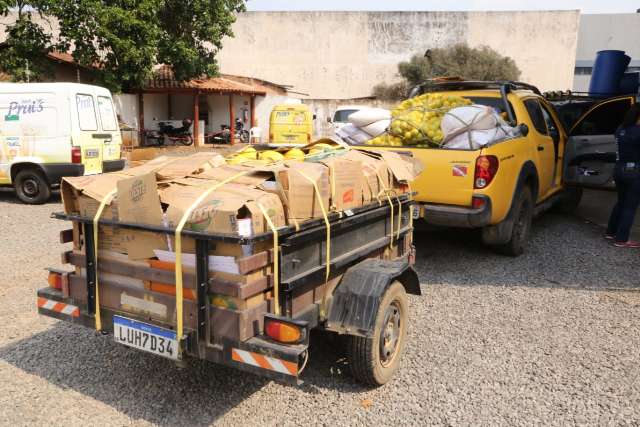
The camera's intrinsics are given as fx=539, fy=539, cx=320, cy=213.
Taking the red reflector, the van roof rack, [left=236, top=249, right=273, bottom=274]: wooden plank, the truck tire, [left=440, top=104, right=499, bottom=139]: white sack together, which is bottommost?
the truck tire

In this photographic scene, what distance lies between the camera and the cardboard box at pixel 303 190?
2914mm

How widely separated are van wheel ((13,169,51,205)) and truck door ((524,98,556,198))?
334 inches

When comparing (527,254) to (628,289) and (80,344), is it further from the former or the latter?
(80,344)

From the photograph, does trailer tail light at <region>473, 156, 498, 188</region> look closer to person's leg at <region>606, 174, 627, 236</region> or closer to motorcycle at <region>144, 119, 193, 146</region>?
person's leg at <region>606, 174, 627, 236</region>

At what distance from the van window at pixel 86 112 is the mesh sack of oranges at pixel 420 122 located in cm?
608

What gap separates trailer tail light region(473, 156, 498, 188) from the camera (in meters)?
5.55

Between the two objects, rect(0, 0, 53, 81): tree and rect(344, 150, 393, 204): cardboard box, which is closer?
rect(344, 150, 393, 204): cardboard box

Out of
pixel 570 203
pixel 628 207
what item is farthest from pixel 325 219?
pixel 570 203

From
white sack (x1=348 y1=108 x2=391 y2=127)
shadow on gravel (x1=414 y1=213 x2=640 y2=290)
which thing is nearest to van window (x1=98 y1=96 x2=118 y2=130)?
white sack (x1=348 y1=108 x2=391 y2=127)

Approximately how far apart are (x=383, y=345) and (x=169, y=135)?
23.2 meters

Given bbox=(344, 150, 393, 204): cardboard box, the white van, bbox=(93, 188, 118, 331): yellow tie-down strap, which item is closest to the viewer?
bbox=(93, 188, 118, 331): yellow tie-down strap

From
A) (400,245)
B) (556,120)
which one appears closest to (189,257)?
(400,245)

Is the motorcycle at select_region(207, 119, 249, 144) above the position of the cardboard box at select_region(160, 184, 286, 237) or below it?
below

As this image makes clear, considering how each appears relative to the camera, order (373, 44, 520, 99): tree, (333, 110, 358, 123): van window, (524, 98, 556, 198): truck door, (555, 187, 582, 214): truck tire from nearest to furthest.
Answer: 1. (524, 98, 556, 198): truck door
2. (555, 187, 582, 214): truck tire
3. (333, 110, 358, 123): van window
4. (373, 44, 520, 99): tree
